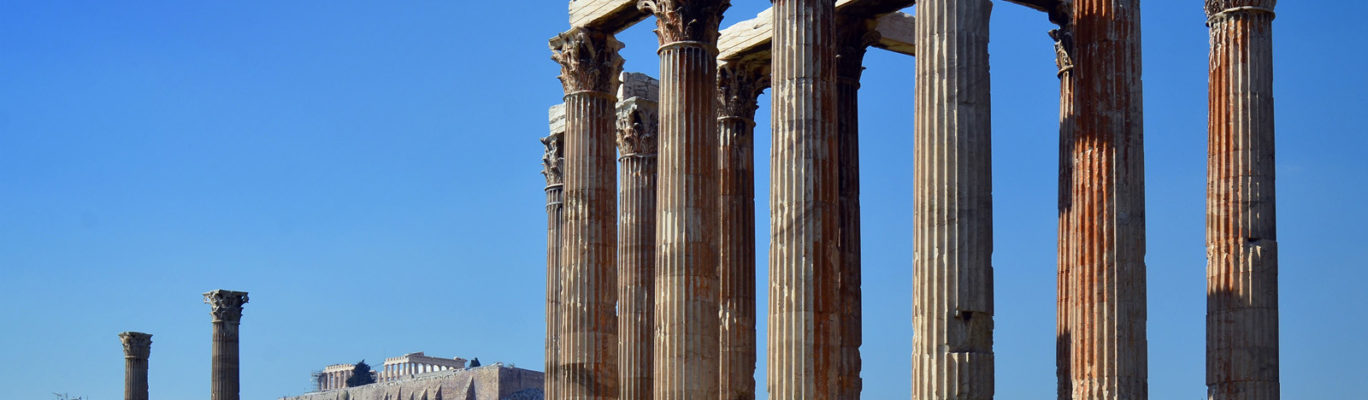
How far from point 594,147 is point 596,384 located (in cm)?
562

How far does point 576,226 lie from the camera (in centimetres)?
4875

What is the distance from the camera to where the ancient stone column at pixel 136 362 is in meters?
78.7

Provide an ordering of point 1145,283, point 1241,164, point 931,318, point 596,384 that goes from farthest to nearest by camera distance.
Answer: point 596,384 → point 1241,164 → point 1145,283 → point 931,318

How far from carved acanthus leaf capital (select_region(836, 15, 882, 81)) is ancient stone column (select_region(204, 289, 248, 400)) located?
3409 cm

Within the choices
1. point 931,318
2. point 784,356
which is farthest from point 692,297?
point 931,318

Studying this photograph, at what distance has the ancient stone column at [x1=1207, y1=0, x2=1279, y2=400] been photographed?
40.9m

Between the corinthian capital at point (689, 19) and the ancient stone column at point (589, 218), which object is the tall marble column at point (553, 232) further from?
the corinthian capital at point (689, 19)

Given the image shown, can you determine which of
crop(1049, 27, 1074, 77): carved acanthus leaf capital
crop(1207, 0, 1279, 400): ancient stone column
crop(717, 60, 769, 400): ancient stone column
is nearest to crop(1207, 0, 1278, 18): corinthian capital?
crop(1207, 0, 1279, 400): ancient stone column

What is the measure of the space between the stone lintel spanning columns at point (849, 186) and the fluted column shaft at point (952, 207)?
7.32 m

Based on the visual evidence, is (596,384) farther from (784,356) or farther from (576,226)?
(784,356)

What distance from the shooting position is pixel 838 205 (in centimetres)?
4209

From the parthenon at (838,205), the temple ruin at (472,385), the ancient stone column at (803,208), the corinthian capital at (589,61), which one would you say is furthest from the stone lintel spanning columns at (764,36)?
the temple ruin at (472,385)

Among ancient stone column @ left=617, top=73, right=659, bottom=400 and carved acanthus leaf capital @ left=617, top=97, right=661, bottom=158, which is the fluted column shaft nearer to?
ancient stone column @ left=617, top=73, right=659, bottom=400

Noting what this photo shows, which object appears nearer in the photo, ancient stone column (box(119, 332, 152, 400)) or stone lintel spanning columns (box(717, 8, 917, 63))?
stone lintel spanning columns (box(717, 8, 917, 63))
